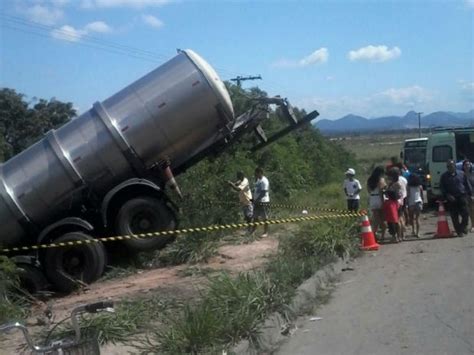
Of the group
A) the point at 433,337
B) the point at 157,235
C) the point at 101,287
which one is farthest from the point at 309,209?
the point at 433,337

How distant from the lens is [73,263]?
11211 mm

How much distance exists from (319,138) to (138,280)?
2655cm

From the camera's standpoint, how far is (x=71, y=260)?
36.8 ft

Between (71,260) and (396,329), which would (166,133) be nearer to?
(71,260)

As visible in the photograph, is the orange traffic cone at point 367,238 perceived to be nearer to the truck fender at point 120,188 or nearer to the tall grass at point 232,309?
the tall grass at point 232,309

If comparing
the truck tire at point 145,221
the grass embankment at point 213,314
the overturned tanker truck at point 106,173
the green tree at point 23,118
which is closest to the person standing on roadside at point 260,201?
the overturned tanker truck at point 106,173

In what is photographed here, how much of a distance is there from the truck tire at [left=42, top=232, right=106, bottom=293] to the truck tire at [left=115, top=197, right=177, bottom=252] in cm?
58

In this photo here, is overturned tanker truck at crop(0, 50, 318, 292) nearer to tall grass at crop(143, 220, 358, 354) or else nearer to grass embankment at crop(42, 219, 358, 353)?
tall grass at crop(143, 220, 358, 354)

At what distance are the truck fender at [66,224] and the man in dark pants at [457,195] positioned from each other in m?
7.59

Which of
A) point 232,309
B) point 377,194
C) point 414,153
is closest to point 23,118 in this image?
point 414,153

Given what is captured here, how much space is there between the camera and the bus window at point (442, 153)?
20469mm

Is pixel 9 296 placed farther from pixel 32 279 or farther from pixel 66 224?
pixel 66 224

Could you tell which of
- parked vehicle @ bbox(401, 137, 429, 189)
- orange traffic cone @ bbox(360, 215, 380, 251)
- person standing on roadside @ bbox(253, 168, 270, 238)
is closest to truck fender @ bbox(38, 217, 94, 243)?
person standing on roadside @ bbox(253, 168, 270, 238)

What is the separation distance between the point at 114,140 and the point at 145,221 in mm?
1564
